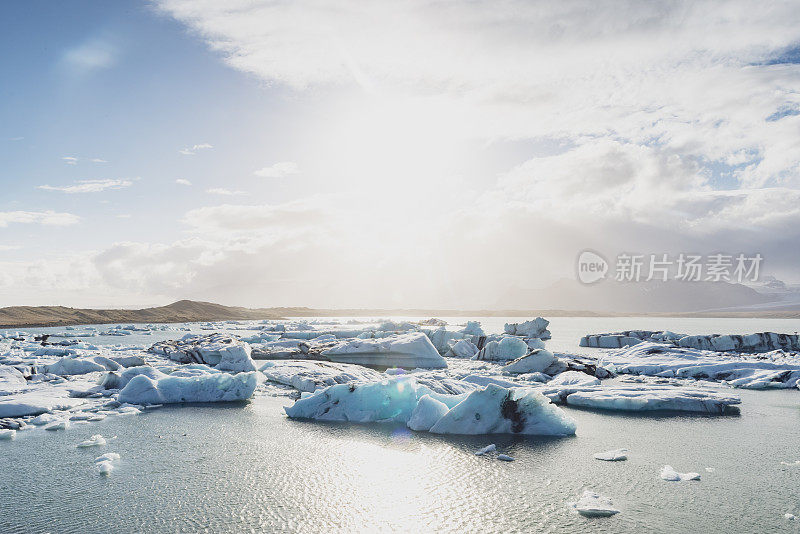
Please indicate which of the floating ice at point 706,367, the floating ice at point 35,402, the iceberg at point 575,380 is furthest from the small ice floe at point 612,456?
the floating ice at point 35,402

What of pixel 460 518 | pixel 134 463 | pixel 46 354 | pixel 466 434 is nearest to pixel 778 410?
pixel 466 434

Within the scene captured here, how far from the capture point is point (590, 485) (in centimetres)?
601

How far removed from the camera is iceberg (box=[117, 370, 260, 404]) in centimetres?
1181

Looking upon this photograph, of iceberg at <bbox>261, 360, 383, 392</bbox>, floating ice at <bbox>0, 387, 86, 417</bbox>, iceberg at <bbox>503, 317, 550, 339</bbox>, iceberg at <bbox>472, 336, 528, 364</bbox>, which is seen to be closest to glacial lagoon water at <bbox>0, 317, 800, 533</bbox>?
floating ice at <bbox>0, 387, 86, 417</bbox>

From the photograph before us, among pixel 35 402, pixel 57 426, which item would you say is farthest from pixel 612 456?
pixel 35 402

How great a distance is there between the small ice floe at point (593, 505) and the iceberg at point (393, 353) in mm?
14183

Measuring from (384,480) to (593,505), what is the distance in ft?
8.52

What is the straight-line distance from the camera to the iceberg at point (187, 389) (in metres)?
11.8

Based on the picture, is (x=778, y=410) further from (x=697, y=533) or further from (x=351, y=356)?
(x=351, y=356)

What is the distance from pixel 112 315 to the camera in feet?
242

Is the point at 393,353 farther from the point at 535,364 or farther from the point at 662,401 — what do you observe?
the point at 662,401

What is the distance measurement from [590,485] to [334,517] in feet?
10.7

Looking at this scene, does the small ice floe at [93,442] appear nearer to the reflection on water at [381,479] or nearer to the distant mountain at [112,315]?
the reflection on water at [381,479]

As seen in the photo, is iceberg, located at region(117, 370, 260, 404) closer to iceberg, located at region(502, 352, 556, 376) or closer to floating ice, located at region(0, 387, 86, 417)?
floating ice, located at region(0, 387, 86, 417)
